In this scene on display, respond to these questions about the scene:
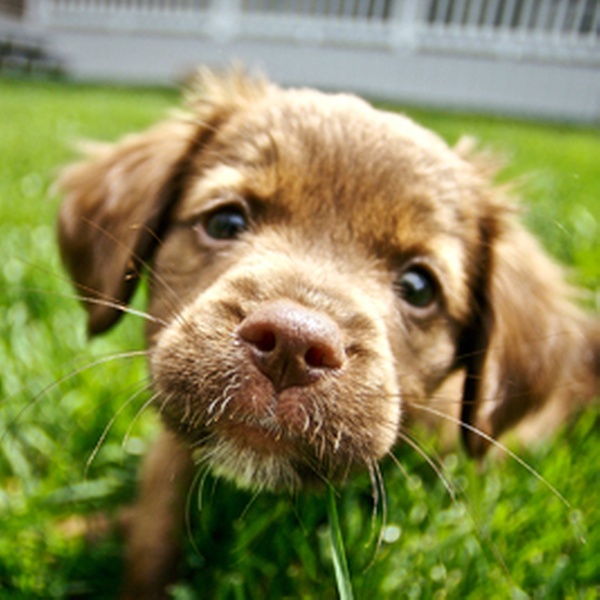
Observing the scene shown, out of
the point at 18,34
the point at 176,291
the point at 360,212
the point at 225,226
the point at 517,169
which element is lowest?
the point at 18,34

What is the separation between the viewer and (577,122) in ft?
51.3

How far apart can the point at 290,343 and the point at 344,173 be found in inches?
25.9

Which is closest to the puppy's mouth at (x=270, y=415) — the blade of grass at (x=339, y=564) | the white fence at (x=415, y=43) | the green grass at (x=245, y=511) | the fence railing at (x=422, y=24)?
the blade of grass at (x=339, y=564)

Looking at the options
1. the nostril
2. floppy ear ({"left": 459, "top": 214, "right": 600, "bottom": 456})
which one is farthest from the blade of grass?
floppy ear ({"left": 459, "top": 214, "right": 600, "bottom": 456})

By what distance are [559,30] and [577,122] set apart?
2550 mm

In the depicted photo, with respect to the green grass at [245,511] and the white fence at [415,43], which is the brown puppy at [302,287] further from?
the white fence at [415,43]

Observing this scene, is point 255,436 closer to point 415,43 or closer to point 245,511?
point 245,511

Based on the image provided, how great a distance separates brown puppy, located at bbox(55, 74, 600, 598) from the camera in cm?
149

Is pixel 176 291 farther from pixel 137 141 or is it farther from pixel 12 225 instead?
pixel 12 225

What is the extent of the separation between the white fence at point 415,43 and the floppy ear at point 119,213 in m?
15.1

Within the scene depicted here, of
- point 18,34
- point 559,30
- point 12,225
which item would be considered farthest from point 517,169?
point 18,34

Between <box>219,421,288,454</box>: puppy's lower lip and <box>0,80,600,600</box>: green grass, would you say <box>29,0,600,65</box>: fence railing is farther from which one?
<box>219,421,288,454</box>: puppy's lower lip

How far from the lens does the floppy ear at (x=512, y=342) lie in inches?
84.8

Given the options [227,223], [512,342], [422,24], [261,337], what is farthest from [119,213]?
[422,24]
